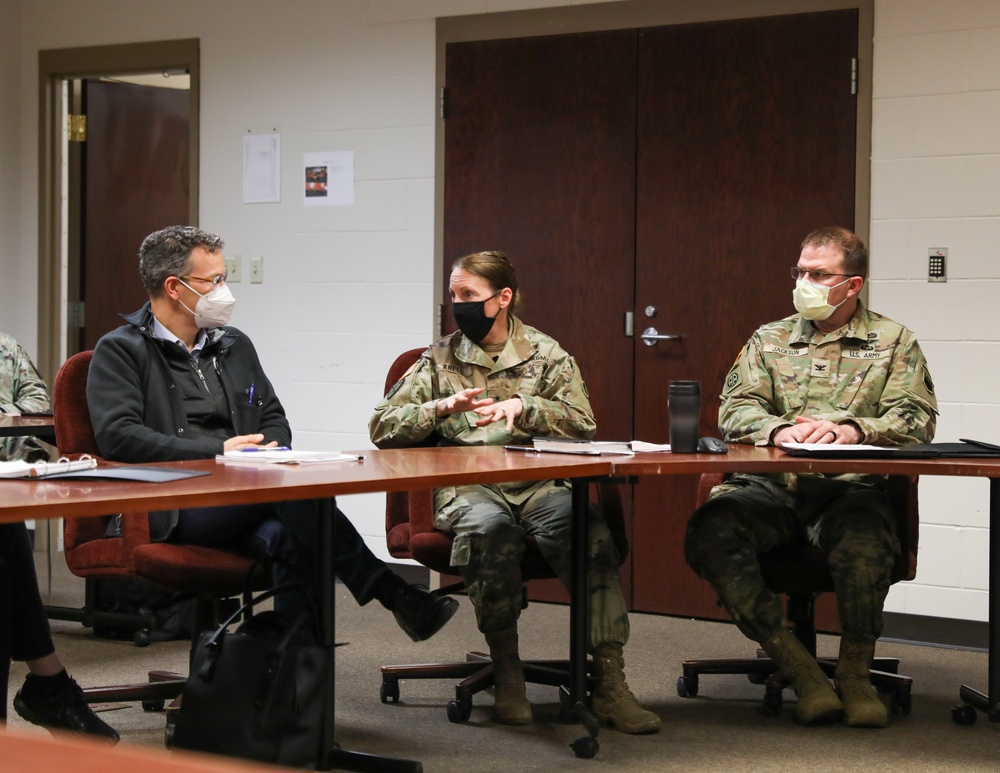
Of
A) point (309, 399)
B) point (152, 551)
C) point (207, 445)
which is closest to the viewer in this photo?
point (152, 551)

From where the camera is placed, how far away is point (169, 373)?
2939mm

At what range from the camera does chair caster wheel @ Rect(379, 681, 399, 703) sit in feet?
10.1

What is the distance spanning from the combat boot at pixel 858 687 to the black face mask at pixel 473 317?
1171mm

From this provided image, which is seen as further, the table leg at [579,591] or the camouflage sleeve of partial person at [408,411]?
the camouflage sleeve of partial person at [408,411]

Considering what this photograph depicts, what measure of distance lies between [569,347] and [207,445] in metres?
1.84

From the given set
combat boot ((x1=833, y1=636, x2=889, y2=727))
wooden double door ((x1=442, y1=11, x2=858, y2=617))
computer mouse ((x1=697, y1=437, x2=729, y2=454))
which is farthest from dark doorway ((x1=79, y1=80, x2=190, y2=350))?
combat boot ((x1=833, y1=636, x2=889, y2=727))

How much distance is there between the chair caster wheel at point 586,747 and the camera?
260 centimetres

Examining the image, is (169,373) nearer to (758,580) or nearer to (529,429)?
(529,429)

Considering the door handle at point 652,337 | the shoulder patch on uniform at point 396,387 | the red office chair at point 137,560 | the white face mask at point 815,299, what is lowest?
the red office chair at point 137,560

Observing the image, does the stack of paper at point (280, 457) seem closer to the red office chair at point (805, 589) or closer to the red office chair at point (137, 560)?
the red office chair at point (137, 560)

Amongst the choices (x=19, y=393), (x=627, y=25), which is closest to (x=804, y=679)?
(x=627, y=25)

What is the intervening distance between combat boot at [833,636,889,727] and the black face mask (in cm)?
117

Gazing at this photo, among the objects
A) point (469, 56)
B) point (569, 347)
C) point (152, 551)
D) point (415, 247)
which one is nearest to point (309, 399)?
point (415, 247)

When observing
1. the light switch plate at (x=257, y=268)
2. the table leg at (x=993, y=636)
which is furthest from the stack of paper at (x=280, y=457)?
the light switch plate at (x=257, y=268)
